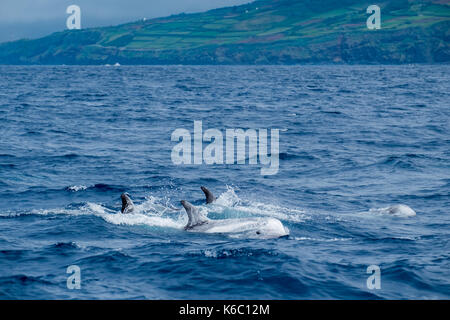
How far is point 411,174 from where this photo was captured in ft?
97.6

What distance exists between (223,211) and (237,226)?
2.86m

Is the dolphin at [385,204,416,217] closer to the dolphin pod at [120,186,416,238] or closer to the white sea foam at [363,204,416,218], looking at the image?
the white sea foam at [363,204,416,218]

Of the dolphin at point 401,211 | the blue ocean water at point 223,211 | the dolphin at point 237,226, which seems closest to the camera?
the blue ocean water at point 223,211

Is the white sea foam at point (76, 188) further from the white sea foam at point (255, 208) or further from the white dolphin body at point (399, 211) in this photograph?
the white dolphin body at point (399, 211)

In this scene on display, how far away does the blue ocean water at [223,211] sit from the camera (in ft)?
50.6

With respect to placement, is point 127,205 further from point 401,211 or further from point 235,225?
point 401,211

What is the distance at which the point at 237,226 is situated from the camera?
2028 cm

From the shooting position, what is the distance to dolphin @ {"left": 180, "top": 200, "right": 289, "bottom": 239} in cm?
1981

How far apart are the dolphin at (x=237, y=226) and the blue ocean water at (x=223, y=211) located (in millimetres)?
398

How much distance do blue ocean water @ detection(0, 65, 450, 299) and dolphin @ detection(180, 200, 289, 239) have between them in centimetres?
40

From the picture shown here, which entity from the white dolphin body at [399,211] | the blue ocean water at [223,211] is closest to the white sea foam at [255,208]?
the blue ocean water at [223,211]

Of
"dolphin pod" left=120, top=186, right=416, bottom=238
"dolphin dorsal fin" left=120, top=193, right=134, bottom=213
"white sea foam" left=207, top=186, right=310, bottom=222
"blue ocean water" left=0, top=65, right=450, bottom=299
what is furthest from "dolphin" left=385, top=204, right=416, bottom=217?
"dolphin dorsal fin" left=120, top=193, right=134, bottom=213
